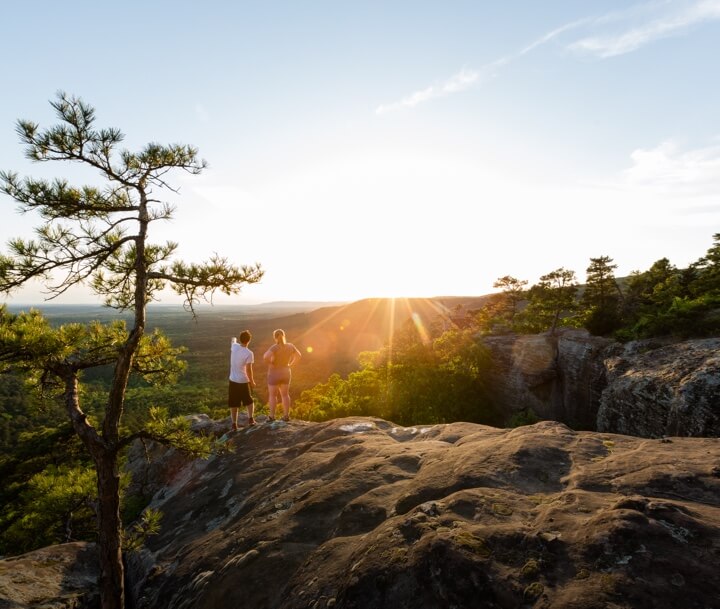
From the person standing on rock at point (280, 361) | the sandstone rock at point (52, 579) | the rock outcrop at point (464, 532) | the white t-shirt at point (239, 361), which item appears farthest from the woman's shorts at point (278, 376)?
the sandstone rock at point (52, 579)

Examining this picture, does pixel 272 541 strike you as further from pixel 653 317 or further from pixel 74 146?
pixel 653 317

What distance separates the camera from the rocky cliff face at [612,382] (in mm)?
8719

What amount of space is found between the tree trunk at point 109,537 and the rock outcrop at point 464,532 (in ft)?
1.49

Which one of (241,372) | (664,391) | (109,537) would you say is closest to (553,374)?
(664,391)

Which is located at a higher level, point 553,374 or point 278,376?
point 278,376

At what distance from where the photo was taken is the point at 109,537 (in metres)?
5.92

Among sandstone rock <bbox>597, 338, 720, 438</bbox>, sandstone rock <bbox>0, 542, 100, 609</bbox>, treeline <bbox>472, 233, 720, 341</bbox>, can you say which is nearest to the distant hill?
treeline <bbox>472, 233, 720, 341</bbox>

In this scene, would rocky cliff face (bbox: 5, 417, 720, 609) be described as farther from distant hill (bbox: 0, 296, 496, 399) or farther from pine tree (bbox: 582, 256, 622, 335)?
distant hill (bbox: 0, 296, 496, 399)

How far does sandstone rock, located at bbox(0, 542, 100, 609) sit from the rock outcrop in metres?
0.75

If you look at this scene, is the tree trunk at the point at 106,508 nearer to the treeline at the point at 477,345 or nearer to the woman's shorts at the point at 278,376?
the woman's shorts at the point at 278,376

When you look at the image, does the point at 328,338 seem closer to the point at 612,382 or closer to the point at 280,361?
the point at 280,361

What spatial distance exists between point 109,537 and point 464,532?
5673mm

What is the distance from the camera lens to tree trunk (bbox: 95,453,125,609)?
573cm

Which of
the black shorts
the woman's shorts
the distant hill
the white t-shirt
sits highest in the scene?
the white t-shirt
